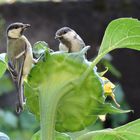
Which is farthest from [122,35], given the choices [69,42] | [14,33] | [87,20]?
[87,20]

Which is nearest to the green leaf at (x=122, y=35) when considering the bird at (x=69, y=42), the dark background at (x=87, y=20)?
the bird at (x=69, y=42)

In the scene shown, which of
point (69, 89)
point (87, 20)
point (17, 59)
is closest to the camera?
point (69, 89)

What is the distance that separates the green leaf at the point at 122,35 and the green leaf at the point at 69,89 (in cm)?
4

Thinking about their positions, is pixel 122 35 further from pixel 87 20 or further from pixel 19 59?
pixel 87 20

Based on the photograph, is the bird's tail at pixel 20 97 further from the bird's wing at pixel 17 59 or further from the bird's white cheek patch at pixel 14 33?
the bird's white cheek patch at pixel 14 33

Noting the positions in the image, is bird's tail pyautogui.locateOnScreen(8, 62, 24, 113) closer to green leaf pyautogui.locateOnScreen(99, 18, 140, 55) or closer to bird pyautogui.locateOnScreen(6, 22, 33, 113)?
bird pyautogui.locateOnScreen(6, 22, 33, 113)

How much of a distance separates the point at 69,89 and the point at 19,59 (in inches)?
5.5

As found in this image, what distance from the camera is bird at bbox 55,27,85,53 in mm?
548

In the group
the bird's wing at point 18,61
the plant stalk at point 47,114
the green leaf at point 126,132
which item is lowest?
the green leaf at point 126,132

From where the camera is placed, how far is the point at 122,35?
0.54 metres

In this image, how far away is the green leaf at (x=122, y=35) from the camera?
0.53 m

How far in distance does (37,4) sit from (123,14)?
52 cm

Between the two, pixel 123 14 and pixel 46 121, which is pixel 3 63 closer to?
pixel 46 121

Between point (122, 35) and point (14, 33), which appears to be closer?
point (122, 35)
